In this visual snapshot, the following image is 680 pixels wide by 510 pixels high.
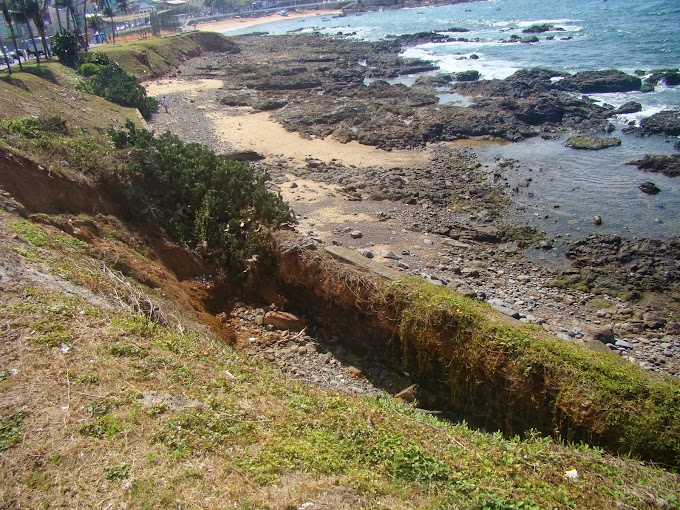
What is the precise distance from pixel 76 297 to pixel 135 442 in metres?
3.77

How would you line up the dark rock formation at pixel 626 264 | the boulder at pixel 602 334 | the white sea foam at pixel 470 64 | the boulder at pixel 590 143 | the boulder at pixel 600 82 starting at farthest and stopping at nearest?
the white sea foam at pixel 470 64 → the boulder at pixel 600 82 → the boulder at pixel 590 143 → the dark rock formation at pixel 626 264 → the boulder at pixel 602 334

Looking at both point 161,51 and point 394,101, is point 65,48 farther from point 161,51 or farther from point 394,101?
point 394,101

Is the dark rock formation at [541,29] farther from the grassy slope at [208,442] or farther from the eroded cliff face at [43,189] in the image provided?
the grassy slope at [208,442]

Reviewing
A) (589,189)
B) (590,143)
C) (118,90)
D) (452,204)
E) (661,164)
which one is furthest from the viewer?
(118,90)

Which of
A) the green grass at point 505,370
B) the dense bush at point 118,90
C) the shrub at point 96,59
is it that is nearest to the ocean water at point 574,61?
the green grass at point 505,370

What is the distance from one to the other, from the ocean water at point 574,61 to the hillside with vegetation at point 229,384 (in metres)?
10.7

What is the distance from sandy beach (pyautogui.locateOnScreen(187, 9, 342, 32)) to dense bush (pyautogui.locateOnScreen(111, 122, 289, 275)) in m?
87.6

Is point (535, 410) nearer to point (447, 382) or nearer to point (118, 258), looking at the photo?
point (447, 382)

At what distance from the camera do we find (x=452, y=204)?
20703 mm

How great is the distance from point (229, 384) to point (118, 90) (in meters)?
30.0

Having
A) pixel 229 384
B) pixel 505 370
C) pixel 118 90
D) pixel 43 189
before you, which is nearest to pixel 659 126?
pixel 505 370

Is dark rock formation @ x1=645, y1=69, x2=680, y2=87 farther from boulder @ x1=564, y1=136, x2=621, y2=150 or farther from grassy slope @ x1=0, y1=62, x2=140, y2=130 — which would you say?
grassy slope @ x1=0, y1=62, x2=140, y2=130

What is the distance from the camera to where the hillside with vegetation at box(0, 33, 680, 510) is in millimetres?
5340

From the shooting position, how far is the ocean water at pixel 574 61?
19766 millimetres
